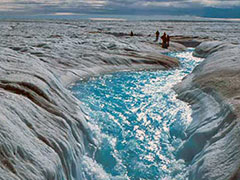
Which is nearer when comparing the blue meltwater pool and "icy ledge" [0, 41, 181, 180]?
"icy ledge" [0, 41, 181, 180]

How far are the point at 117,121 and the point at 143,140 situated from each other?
63.7 inches

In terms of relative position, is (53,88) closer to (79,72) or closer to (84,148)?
(84,148)

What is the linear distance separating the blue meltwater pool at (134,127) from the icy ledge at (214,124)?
1.49ft

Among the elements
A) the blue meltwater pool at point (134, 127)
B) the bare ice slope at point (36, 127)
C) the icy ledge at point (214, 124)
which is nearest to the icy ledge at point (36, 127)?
the bare ice slope at point (36, 127)

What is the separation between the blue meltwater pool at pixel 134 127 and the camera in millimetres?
8133

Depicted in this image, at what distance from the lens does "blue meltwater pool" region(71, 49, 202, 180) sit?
813 centimetres

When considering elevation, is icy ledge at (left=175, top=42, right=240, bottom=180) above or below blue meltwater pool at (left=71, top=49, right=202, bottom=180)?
above

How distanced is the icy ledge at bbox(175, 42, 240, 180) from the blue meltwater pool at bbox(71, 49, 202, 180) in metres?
0.45

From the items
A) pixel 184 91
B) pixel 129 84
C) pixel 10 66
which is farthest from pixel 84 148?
pixel 129 84

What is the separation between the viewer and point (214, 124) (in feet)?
28.1

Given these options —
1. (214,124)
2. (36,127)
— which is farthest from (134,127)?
(36,127)

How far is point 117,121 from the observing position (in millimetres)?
11289

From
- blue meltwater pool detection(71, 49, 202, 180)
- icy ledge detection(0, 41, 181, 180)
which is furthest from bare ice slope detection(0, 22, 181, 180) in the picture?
blue meltwater pool detection(71, 49, 202, 180)

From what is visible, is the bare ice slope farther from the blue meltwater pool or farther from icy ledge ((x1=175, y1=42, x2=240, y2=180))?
icy ledge ((x1=175, y1=42, x2=240, y2=180))
